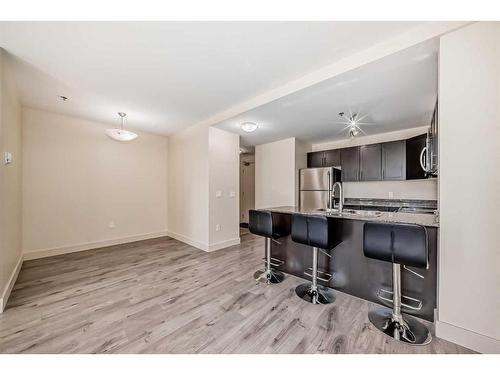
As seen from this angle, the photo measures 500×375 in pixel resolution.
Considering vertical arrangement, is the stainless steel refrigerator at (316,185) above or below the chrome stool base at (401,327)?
above

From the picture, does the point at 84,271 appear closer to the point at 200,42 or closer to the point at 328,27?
the point at 200,42

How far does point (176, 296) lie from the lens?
7.37 feet

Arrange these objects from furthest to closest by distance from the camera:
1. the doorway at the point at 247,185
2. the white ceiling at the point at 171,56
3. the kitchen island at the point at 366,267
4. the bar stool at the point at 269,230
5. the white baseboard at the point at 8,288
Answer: the doorway at the point at 247,185 < the bar stool at the point at 269,230 < the white baseboard at the point at 8,288 < the kitchen island at the point at 366,267 < the white ceiling at the point at 171,56

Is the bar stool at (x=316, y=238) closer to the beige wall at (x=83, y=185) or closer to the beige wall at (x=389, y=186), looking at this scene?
the beige wall at (x=389, y=186)

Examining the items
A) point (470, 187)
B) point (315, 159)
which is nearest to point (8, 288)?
point (470, 187)

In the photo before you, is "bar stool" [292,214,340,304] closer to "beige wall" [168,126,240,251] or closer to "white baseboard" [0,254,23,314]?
"beige wall" [168,126,240,251]

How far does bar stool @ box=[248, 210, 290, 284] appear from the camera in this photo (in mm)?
2514

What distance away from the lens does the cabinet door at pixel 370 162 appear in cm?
422

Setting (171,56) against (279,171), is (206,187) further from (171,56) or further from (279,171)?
(171,56)

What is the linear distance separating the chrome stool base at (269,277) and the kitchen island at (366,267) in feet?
0.89

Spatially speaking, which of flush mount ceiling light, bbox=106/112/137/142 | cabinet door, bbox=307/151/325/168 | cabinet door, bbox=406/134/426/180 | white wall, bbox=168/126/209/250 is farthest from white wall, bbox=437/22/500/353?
flush mount ceiling light, bbox=106/112/137/142

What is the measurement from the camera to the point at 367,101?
2.80 metres

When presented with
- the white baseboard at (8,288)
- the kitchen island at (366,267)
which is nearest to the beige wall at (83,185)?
the white baseboard at (8,288)
